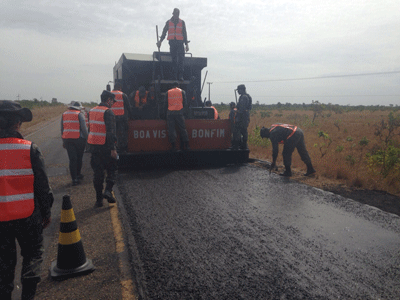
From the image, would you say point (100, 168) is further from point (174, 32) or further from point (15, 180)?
point (174, 32)

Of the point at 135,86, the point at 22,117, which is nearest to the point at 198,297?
the point at 22,117

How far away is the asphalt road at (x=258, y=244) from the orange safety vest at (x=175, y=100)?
265 centimetres

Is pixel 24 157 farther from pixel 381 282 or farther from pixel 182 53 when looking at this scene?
pixel 182 53

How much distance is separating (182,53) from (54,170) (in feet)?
16.5

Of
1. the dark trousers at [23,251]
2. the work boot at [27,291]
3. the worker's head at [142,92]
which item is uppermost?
the worker's head at [142,92]

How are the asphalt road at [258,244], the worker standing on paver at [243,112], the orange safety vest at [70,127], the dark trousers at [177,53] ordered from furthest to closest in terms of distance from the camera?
the dark trousers at [177,53], the worker standing on paver at [243,112], the orange safety vest at [70,127], the asphalt road at [258,244]

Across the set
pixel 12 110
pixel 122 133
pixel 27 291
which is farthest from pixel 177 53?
pixel 27 291

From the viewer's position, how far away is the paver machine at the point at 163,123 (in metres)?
8.01

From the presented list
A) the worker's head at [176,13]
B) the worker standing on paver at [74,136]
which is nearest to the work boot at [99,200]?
→ the worker standing on paver at [74,136]

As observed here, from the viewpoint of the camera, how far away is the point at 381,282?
2.88 metres

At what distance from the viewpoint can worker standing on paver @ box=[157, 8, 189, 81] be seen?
941cm

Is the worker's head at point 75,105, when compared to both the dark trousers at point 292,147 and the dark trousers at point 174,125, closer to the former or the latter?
the dark trousers at point 174,125

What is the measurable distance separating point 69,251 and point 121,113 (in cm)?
488

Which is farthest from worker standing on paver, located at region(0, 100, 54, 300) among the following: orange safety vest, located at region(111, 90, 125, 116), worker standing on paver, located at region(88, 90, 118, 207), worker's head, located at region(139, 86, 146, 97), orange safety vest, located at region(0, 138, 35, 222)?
worker's head, located at region(139, 86, 146, 97)
